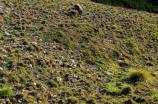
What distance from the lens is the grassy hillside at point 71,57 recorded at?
1096 cm

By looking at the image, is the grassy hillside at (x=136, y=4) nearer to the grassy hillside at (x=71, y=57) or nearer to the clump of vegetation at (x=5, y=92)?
the grassy hillside at (x=71, y=57)

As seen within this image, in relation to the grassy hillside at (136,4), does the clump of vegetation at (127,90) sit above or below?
below

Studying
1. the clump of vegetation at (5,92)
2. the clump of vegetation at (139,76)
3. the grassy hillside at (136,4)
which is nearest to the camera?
the clump of vegetation at (5,92)

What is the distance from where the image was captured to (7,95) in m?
9.67

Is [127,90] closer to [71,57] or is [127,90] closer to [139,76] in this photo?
[139,76]

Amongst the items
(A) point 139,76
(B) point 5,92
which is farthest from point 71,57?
(B) point 5,92

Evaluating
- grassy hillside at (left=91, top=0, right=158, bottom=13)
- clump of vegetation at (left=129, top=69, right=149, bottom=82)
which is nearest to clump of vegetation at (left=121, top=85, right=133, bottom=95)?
clump of vegetation at (left=129, top=69, right=149, bottom=82)

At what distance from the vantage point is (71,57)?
51.1 feet

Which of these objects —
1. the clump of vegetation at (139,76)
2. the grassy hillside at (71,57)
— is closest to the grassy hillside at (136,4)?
the grassy hillside at (71,57)

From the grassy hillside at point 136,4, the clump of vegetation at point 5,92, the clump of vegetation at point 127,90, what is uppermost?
the grassy hillside at point 136,4

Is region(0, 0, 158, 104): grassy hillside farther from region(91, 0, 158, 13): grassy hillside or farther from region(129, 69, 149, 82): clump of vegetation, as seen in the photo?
region(91, 0, 158, 13): grassy hillside

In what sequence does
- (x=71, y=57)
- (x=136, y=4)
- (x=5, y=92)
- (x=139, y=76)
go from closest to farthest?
(x=5, y=92), (x=139, y=76), (x=71, y=57), (x=136, y=4)

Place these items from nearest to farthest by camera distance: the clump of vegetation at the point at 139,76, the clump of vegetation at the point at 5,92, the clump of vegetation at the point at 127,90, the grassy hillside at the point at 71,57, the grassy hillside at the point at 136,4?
the clump of vegetation at the point at 5,92, the grassy hillside at the point at 71,57, the clump of vegetation at the point at 127,90, the clump of vegetation at the point at 139,76, the grassy hillside at the point at 136,4

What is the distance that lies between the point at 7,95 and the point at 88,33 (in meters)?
13.0
